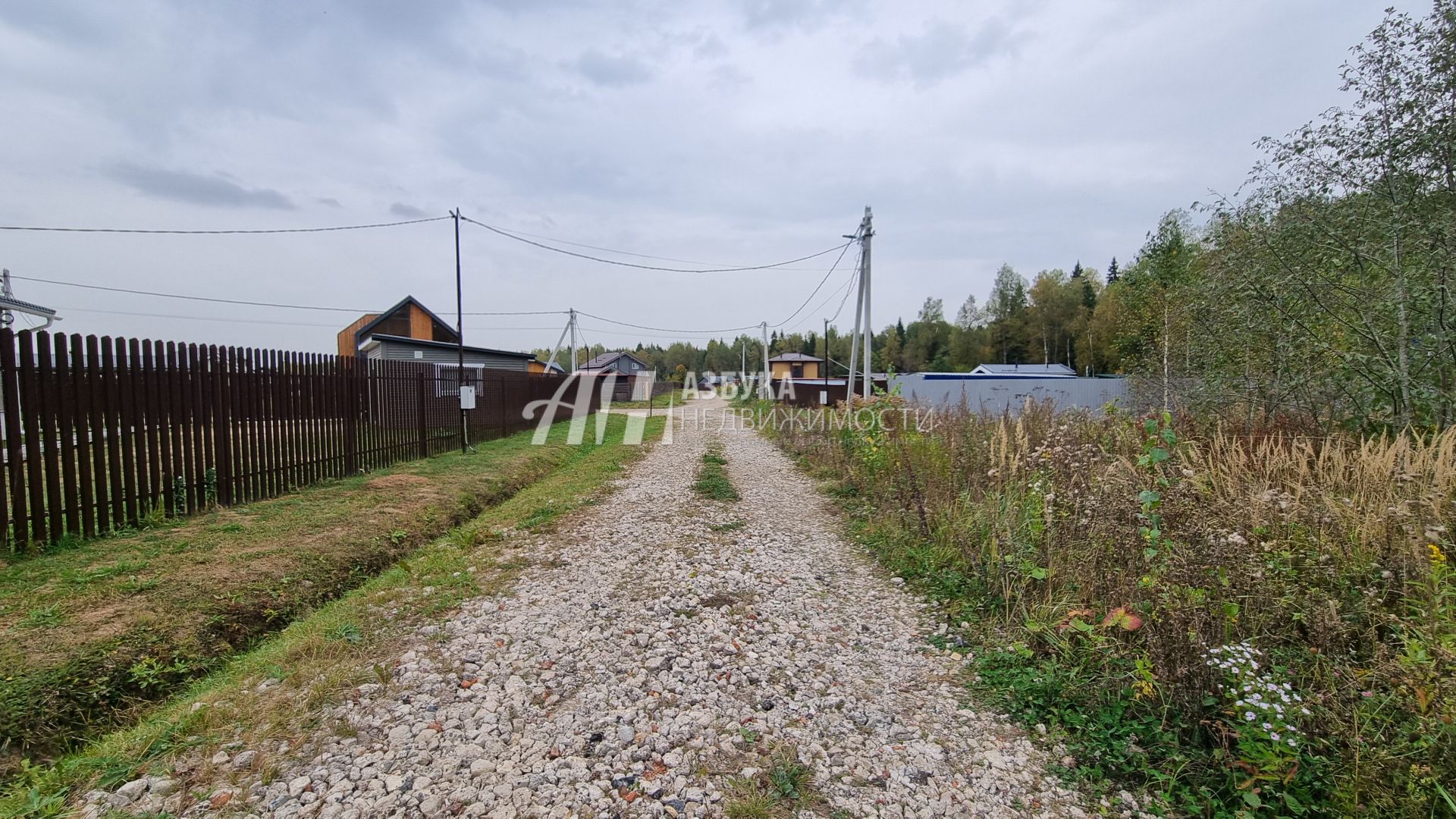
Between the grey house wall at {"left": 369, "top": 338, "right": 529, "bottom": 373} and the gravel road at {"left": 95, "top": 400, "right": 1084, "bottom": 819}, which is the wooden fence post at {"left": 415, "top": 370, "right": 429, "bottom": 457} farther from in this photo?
the gravel road at {"left": 95, "top": 400, "right": 1084, "bottom": 819}

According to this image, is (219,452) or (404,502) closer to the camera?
(219,452)

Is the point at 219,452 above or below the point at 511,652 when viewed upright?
above

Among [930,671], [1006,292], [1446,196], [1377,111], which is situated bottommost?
[930,671]

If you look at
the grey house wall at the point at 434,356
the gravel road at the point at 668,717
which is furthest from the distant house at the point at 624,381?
the gravel road at the point at 668,717

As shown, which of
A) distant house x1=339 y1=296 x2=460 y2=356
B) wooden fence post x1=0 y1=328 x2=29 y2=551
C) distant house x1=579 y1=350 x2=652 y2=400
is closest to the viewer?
wooden fence post x1=0 y1=328 x2=29 y2=551

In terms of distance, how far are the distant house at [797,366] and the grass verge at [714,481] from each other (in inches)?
1656

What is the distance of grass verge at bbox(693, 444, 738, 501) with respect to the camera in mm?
7297

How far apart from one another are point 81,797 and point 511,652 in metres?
1.51

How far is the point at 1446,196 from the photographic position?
481cm

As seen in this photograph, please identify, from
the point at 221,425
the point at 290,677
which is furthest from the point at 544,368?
the point at 290,677

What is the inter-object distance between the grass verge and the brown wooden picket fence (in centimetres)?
498

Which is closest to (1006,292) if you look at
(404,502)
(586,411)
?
(586,411)

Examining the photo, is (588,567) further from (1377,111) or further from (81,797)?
(1377,111)

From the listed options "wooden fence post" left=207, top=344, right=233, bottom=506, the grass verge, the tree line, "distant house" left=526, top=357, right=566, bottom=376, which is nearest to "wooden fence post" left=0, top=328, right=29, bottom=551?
"wooden fence post" left=207, top=344, right=233, bottom=506
